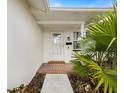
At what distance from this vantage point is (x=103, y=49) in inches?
139

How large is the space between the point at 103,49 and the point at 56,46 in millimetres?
11007

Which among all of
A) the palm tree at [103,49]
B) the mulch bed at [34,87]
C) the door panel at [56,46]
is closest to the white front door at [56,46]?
the door panel at [56,46]

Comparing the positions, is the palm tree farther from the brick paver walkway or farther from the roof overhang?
the brick paver walkway

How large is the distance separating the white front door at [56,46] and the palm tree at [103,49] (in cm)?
991

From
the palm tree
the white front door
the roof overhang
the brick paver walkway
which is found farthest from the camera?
the white front door

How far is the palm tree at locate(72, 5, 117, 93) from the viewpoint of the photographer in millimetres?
2859

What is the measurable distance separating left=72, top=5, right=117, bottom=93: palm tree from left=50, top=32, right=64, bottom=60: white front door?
9907 mm

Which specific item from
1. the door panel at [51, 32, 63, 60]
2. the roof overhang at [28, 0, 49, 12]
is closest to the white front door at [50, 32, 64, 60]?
the door panel at [51, 32, 63, 60]

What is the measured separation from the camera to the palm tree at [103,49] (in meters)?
2.86

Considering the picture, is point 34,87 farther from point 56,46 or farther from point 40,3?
point 56,46

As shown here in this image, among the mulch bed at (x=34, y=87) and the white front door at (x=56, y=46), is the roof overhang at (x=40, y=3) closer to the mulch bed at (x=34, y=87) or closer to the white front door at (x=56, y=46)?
the mulch bed at (x=34, y=87)
